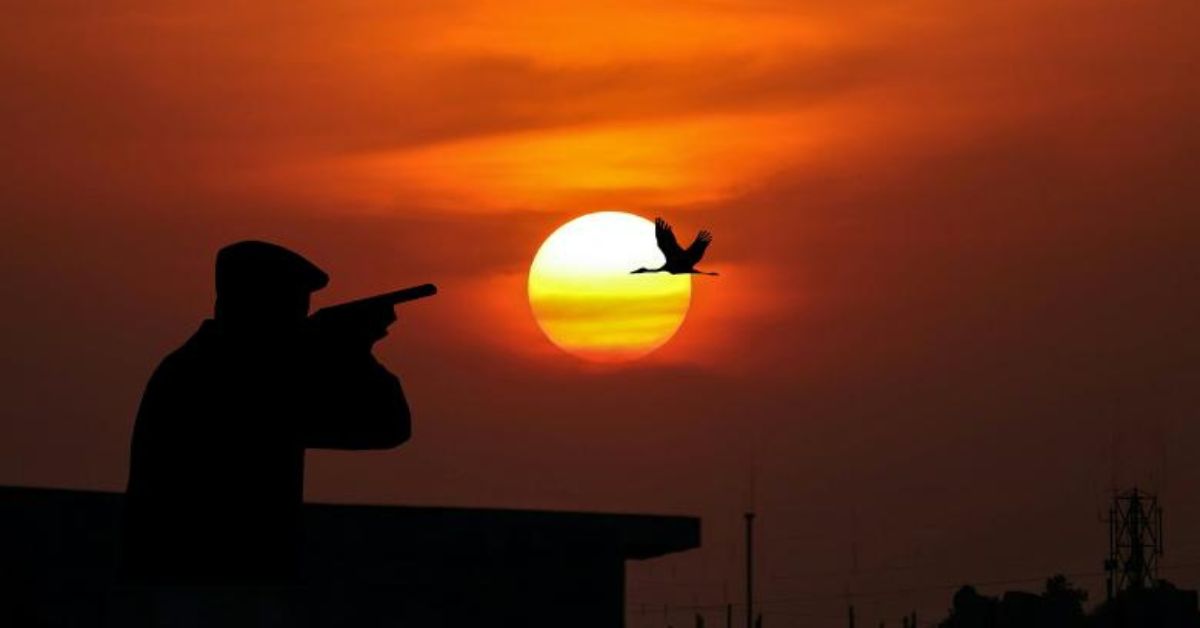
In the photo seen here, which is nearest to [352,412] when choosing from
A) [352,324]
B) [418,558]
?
[352,324]

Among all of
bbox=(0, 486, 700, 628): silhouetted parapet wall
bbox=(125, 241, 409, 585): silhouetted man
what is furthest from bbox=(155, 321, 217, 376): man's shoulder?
bbox=(0, 486, 700, 628): silhouetted parapet wall

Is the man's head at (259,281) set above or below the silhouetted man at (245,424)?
above

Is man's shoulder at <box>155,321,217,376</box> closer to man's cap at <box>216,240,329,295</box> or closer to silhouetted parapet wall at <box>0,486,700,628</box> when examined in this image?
man's cap at <box>216,240,329,295</box>

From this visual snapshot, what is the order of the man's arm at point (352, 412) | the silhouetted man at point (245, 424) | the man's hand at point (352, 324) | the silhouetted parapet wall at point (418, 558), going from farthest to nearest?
the silhouetted parapet wall at point (418, 558), the man's hand at point (352, 324), the man's arm at point (352, 412), the silhouetted man at point (245, 424)

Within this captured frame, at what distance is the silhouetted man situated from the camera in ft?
44.9

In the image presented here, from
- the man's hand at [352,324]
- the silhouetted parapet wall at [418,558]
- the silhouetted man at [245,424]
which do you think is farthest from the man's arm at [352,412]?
the silhouetted parapet wall at [418,558]

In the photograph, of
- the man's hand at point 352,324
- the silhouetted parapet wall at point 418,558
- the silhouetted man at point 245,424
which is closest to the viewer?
the silhouetted man at point 245,424

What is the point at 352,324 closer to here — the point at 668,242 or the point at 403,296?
the point at 403,296

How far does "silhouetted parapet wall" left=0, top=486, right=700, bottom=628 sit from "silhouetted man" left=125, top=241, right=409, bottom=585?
14.4 meters

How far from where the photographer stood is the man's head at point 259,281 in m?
13.9

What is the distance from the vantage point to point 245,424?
45.3 ft

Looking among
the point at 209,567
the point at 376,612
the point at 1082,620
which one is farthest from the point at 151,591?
the point at 1082,620

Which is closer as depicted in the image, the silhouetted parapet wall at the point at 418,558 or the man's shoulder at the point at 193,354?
the man's shoulder at the point at 193,354

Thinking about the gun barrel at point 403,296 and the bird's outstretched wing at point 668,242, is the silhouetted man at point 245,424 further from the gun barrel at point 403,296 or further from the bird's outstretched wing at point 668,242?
the bird's outstretched wing at point 668,242
